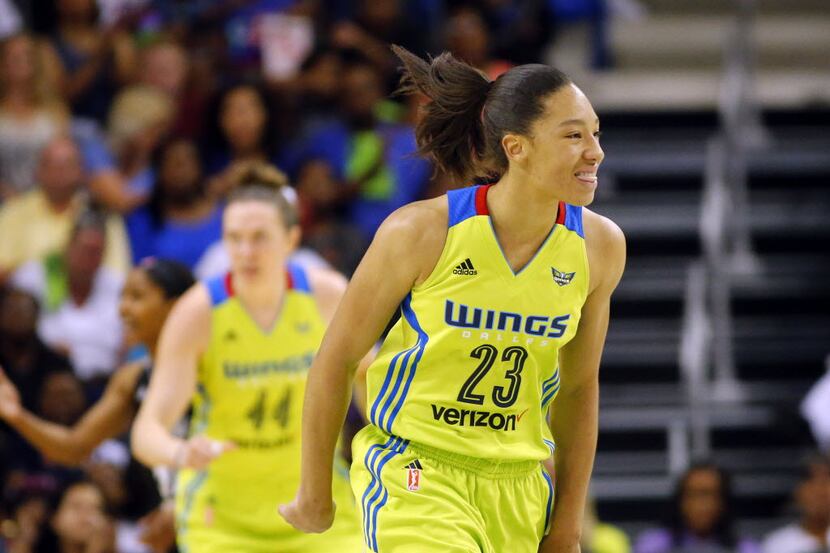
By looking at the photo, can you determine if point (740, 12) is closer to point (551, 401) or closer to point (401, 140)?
point (401, 140)

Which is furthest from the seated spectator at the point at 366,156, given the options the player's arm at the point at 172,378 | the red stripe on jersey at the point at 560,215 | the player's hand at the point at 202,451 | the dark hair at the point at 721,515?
the red stripe on jersey at the point at 560,215

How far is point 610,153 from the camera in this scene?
9.59m

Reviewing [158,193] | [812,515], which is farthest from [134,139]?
[812,515]

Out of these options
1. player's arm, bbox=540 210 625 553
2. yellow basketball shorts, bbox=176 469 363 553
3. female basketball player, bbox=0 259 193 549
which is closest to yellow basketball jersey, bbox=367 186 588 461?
player's arm, bbox=540 210 625 553

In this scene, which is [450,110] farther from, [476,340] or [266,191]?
[266,191]

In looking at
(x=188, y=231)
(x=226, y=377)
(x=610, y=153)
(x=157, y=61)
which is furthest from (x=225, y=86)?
(x=226, y=377)

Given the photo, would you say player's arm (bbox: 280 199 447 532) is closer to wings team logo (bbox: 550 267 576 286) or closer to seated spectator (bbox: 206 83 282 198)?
wings team logo (bbox: 550 267 576 286)

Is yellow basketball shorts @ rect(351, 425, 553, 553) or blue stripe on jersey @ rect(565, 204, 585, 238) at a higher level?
blue stripe on jersey @ rect(565, 204, 585, 238)

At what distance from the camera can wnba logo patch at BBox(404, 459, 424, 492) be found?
338 centimetres

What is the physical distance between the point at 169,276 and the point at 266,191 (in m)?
0.59

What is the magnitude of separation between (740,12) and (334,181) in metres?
2.69

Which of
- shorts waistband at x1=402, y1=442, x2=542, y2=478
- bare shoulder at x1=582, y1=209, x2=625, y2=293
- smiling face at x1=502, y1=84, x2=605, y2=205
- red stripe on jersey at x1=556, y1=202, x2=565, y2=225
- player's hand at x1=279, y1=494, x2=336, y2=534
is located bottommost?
player's hand at x1=279, y1=494, x2=336, y2=534

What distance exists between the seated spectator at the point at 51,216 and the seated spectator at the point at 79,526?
169 centimetres

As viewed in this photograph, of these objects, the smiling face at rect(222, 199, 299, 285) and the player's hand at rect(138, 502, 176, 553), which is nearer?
the smiling face at rect(222, 199, 299, 285)
